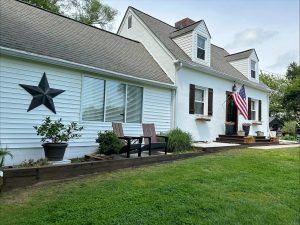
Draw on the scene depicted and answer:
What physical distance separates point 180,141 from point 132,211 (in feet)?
19.0

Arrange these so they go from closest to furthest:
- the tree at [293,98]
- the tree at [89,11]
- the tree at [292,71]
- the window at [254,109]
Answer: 1. the window at [254,109]
2. the tree at [89,11]
3. the tree at [293,98]
4. the tree at [292,71]

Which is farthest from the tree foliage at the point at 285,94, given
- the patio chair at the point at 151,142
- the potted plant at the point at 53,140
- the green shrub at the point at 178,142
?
the potted plant at the point at 53,140

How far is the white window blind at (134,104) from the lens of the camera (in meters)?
9.62

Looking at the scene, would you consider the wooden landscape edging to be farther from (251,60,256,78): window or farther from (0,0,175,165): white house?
(251,60,256,78): window

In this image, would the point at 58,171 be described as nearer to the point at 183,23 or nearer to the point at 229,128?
the point at 229,128

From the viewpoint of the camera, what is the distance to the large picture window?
8.41m

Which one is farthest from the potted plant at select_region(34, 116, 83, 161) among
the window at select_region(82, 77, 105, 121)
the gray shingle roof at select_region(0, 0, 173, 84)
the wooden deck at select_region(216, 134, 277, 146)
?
the wooden deck at select_region(216, 134, 277, 146)

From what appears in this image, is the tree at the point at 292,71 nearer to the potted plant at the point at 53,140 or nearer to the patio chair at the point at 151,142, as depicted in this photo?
the patio chair at the point at 151,142

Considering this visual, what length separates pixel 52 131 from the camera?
6.63 meters

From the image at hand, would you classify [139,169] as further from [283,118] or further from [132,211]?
[283,118]

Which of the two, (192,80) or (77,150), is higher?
(192,80)

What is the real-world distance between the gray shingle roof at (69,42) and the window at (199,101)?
2.11 metres

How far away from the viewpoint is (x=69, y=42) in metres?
8.98

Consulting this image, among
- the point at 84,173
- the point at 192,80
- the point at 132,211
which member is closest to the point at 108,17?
the point at 192,80
